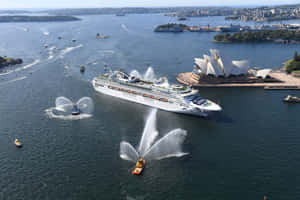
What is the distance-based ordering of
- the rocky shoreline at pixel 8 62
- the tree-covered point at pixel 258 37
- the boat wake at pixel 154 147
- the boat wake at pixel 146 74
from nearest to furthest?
the boat wake at pixel 154 147
the boat wake at pixel 146 74
the rocky shoreline at pixel 8 62
the tree-covered point at pixel 258 37

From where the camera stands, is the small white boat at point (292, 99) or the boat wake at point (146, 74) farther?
the boat wake at point (146, 74)

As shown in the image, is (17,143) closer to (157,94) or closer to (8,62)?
(157,94)

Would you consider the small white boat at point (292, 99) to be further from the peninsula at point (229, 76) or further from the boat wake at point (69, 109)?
the boat wake at point (69, 109)

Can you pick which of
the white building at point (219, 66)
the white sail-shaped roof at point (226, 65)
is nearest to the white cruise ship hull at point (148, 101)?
the white building at point (219, 66)

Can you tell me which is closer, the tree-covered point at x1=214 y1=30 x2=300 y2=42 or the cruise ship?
the cruise ship

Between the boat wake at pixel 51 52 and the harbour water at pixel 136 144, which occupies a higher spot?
the boat wake at pixel 51 52

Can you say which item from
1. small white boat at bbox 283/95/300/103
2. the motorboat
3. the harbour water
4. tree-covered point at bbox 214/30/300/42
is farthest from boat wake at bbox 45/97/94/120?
tree-covered point at bbox 214/30/300/42

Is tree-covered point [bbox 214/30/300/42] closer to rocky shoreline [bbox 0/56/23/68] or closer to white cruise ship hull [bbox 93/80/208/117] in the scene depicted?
white cruise ship hull [bbox 93/80/208/117]

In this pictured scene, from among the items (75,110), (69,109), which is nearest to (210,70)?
(75,110)

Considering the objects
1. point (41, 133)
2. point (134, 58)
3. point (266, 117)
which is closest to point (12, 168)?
point (41, 133)
